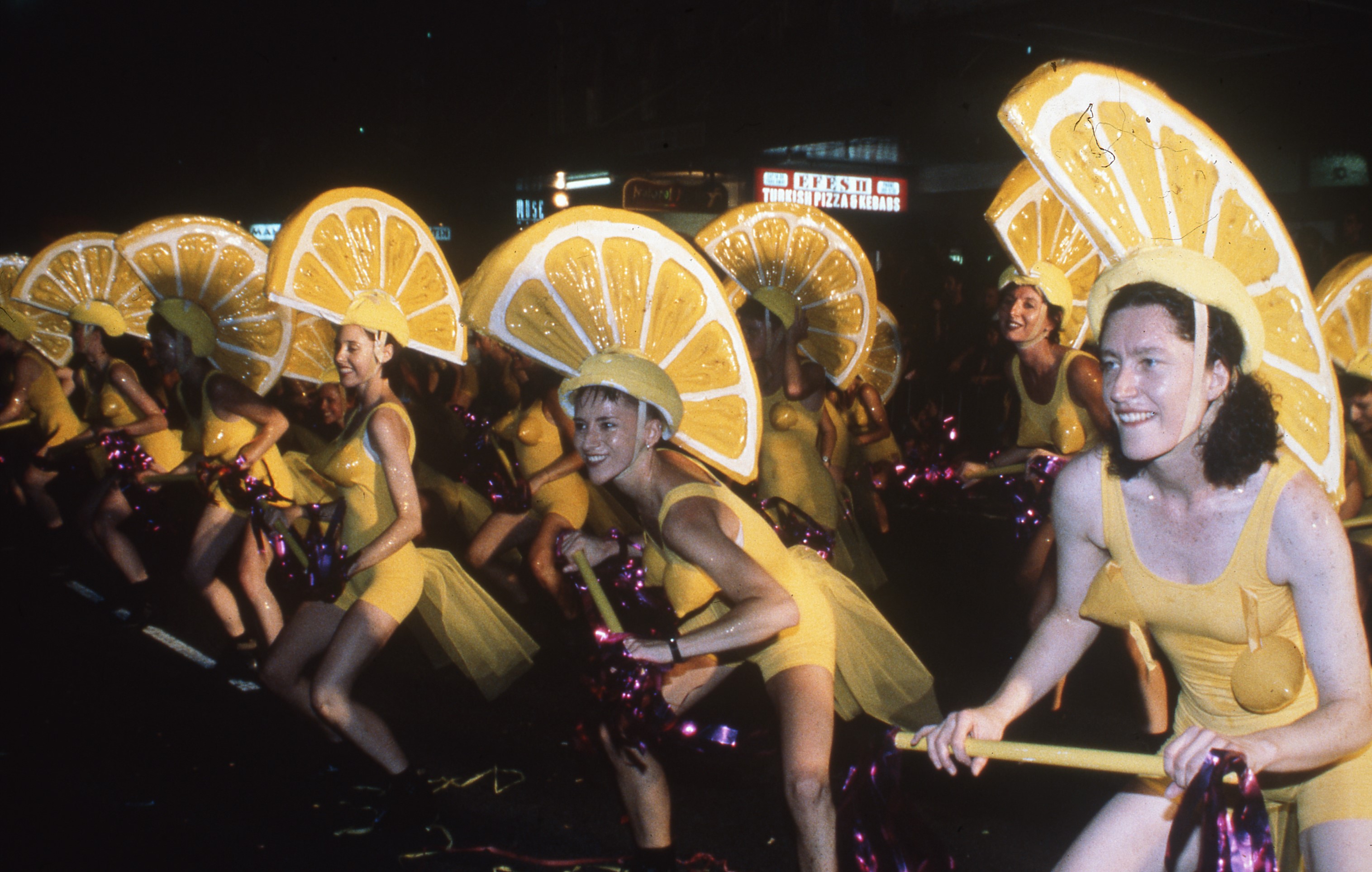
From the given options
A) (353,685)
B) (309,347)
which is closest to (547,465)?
(309,347)

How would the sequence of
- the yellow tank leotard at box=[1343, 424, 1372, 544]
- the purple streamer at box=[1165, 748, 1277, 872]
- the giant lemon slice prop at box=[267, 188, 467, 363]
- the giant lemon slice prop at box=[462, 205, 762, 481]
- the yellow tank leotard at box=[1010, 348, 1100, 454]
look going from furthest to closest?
the yellow tank leotard at box=[1010, 348, 1100, 454] < the giant lemon slice prop at box=[267, 188, 467, 363] < the yellow tank leotard at box=[1343, 424, 1372, 544] < the giant lemon slice prop at box=[462, 205, 762, 481] < the purple streamer at box=[1165, 748, 1277, 872]

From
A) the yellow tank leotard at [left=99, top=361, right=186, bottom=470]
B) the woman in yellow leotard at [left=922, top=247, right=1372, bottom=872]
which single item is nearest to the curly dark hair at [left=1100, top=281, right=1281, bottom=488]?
the woman in yellow leotard at [left=922, top=247, right=1372, bottom=872]

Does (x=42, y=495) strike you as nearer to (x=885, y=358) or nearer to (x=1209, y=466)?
(x=885, y=358)

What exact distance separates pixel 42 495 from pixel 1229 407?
34.5 feet

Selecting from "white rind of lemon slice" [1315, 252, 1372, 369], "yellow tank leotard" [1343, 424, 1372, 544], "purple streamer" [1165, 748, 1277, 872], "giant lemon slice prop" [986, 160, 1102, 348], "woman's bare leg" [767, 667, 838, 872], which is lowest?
"woman's bare leg" [767, 667, 838, 872]

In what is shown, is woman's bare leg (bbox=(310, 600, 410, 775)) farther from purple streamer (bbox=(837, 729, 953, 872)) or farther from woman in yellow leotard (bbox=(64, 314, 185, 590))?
woman in yellow leotard (bbox=(64, 314, 185, 590))

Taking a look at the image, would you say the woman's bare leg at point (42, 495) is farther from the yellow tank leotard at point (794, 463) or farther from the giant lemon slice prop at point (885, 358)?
the giant lemon slice prop at point (885, 358)

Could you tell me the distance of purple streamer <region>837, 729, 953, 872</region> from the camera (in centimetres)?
211

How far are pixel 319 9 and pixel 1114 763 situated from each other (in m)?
21.0

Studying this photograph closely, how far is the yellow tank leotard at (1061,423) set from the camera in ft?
16.3

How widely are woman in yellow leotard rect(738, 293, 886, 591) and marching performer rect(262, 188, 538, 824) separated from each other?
6.34 ft

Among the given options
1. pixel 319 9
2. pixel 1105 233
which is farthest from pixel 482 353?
pixel 319 9

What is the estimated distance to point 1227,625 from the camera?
6.96ft

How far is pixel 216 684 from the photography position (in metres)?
5.93
